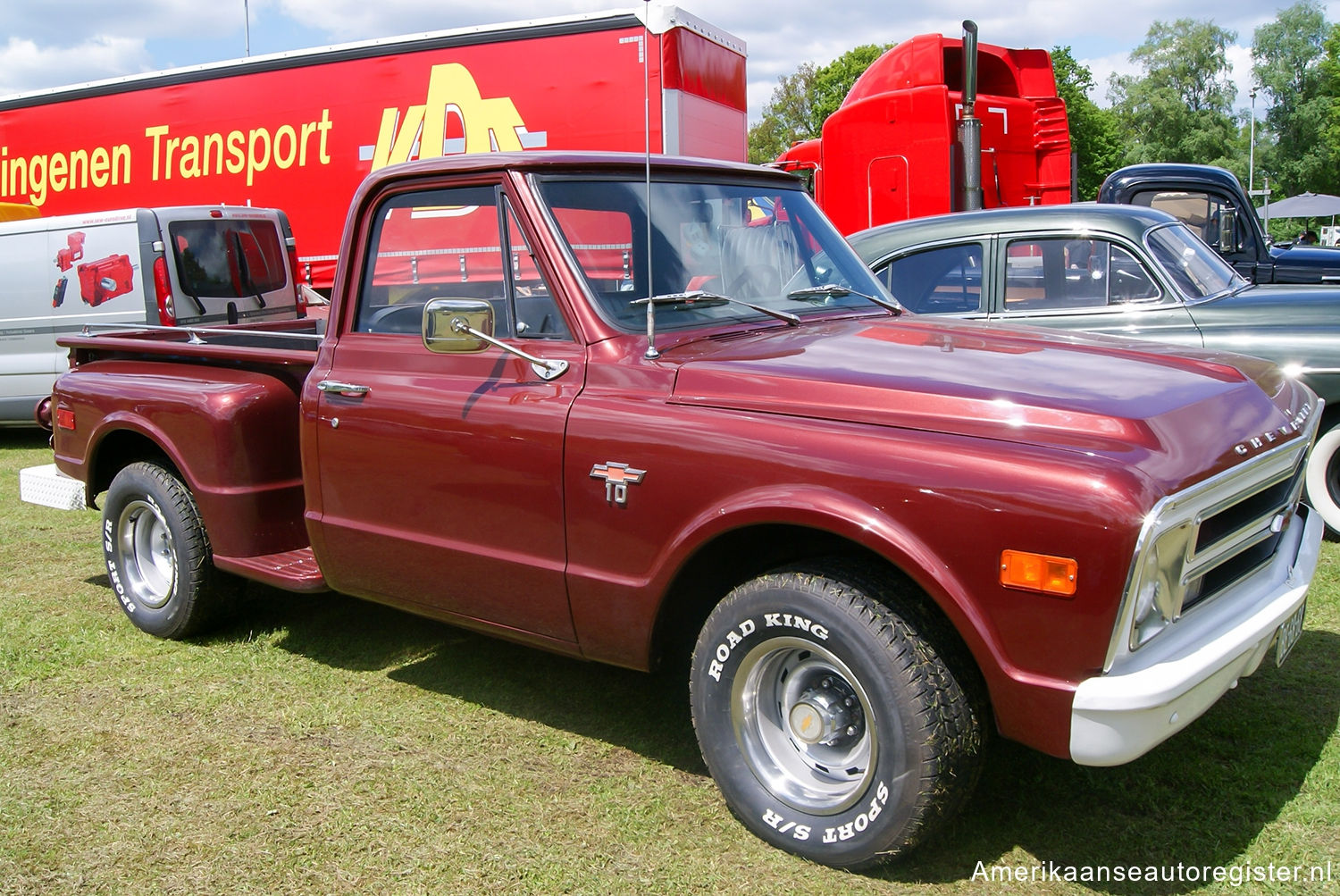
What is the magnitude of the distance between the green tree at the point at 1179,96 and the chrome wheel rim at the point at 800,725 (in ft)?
201

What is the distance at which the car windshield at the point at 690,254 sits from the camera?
353 cm

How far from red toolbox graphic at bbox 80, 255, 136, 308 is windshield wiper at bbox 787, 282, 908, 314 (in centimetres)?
760

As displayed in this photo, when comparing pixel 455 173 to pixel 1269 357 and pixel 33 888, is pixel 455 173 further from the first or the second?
pixel 1269 357

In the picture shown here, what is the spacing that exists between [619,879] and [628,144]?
27.1ft

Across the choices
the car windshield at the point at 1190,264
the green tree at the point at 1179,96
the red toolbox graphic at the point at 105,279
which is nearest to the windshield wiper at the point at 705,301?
the car windshield at the point at 1190,264

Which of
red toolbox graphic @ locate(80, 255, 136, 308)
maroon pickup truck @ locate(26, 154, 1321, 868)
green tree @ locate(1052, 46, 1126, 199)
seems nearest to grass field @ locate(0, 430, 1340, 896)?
maroon pickup truck @ locate(26, 154, 1321, 868)

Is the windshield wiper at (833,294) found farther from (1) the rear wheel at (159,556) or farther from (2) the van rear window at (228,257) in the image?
(2) the van rear window at (228,257)

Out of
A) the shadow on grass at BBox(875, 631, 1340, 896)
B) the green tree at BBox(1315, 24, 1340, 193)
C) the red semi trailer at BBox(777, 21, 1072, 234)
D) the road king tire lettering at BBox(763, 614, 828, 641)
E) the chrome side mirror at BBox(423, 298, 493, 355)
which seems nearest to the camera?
the road king tire lettering at BBox(763, 614, 828, 641)

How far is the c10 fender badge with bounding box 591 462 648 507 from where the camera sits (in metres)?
3.14

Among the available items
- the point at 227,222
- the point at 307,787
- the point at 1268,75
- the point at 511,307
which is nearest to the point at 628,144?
the point at 227,222

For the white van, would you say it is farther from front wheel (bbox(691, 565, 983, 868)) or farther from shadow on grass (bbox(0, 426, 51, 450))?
front wheel (bbox(691, 565, 983, 868))

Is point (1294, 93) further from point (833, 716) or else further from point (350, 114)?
point (833, 716)

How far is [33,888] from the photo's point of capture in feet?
9.76

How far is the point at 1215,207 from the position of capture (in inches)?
377
